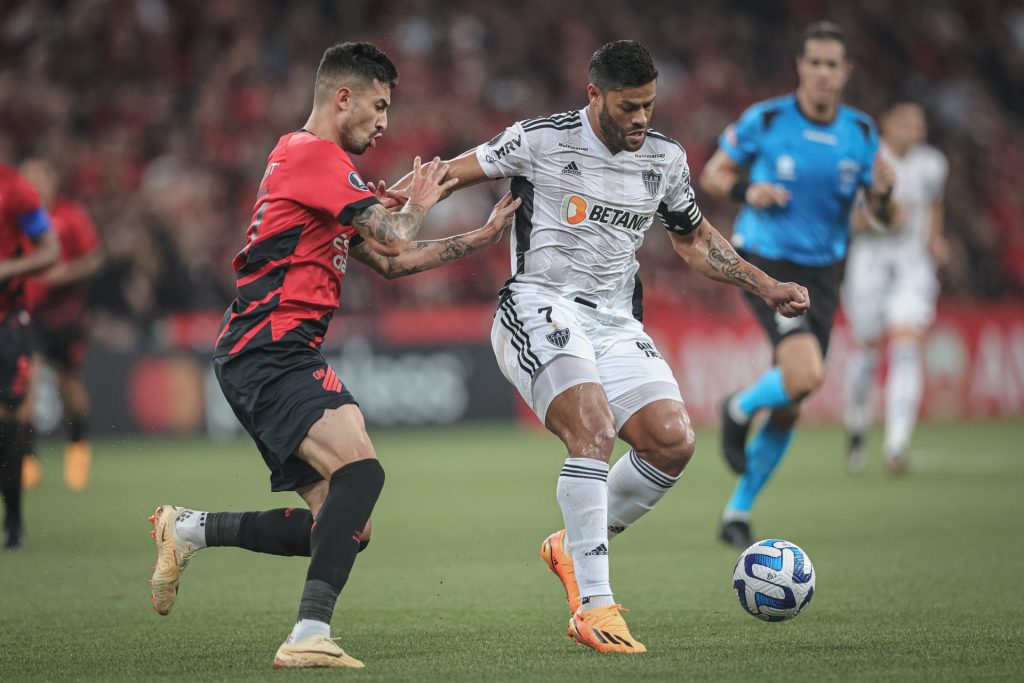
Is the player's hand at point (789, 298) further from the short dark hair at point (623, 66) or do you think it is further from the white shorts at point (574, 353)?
the short dark hair at point (623, 66)

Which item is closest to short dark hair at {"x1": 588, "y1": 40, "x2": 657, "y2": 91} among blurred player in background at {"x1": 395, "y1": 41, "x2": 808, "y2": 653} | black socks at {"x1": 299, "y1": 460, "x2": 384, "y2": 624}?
blurred player in background at {"x1": 395, "y1": 41, "x2": 808, "y2": 653}

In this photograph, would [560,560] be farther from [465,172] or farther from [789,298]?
[465,172]

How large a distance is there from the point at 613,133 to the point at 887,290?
8357mm

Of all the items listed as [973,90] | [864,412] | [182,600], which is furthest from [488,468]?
[973,90]

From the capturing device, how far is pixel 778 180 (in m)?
9.01

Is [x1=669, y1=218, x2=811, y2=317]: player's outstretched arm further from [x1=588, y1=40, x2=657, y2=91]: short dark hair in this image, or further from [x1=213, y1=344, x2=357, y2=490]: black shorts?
[x1=213, y1=344, x2=357, y2=490]: black shorts

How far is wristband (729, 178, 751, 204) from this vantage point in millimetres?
8555

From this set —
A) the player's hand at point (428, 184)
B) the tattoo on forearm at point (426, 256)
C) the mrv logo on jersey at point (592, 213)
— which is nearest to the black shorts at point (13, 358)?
the tattoo on forearm at point (426, 256)

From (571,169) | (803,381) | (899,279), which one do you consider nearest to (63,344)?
(803,381)

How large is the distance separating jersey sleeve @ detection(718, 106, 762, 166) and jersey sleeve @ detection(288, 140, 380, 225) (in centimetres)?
431

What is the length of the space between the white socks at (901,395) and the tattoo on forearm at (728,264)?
6.61 metres

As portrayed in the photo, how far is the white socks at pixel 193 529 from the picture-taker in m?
5.78

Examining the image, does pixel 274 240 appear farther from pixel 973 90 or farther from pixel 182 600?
pixel 973 90

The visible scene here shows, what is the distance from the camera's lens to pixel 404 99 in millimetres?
19766
